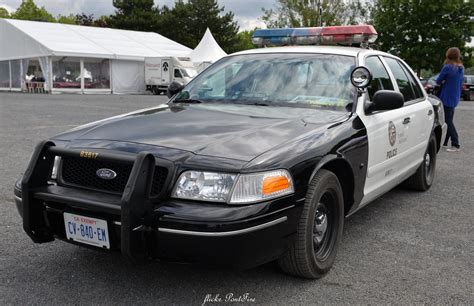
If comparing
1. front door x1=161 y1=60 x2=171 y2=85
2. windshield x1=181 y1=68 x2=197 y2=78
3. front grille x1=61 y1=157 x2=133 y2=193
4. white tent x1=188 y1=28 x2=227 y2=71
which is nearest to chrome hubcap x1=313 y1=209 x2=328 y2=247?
front grille x1=61 y1=157 x2=133 y2=193

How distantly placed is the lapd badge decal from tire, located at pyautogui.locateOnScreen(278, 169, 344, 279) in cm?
112

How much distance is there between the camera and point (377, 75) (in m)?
4.40

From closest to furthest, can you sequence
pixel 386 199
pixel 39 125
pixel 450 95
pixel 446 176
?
pixel 386 199
pixel 446 176
pixel 450 95
pixel 39 125

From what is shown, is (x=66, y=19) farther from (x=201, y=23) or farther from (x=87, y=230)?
(x=87, y=230)

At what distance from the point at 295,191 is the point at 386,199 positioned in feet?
9.30

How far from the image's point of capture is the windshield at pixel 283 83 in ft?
12.4

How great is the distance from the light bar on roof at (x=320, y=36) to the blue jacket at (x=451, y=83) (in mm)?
3580

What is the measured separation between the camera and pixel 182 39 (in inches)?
2153

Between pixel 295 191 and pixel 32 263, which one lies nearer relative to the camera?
pixel 295 191

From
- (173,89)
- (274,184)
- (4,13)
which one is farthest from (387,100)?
(4,13)

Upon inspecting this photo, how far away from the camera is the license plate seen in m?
2.59

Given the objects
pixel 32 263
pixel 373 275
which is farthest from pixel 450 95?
pixel 32 263

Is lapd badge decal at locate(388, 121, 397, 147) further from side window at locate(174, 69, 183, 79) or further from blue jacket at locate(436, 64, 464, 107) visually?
side window at locate(174, 69, 183, 79)

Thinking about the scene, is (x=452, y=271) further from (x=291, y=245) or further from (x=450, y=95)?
(x=450, y=95)
